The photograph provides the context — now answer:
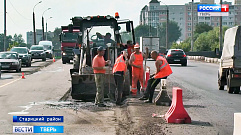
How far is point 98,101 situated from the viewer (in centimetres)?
1503

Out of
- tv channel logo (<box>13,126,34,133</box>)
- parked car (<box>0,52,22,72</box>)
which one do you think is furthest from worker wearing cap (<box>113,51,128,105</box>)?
parked car (<box>0,52,22,72</box>)

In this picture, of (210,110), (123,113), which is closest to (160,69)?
(210,110)

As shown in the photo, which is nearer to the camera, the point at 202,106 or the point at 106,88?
the point at 202,106

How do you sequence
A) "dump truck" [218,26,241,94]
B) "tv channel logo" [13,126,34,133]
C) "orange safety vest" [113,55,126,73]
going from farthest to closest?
1. "dump truck" [218,26,241,94]
2. "orange safety vest" [113,55,126,73]
3. "tv channel logo" [13,126,34,133]

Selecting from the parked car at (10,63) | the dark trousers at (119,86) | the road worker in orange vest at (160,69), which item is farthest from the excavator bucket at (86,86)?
the parked car at (10,63)

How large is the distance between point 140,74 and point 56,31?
17574 cm

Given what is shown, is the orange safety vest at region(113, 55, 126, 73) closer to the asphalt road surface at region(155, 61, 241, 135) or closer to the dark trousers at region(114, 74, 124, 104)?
the dark trousers at region(114, 74, 124, 104)

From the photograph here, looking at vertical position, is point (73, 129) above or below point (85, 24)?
below

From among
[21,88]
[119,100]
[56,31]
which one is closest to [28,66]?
[21,88]

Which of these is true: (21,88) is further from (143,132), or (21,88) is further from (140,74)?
(143,132)

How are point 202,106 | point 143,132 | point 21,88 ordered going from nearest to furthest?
point 143,132, point 202,106, point 21,88

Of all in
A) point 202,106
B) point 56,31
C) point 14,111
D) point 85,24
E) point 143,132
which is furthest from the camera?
point 56,31

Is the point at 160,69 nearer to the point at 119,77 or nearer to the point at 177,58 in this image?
the point at 119,77

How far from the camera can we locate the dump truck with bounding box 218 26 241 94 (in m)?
18.7
